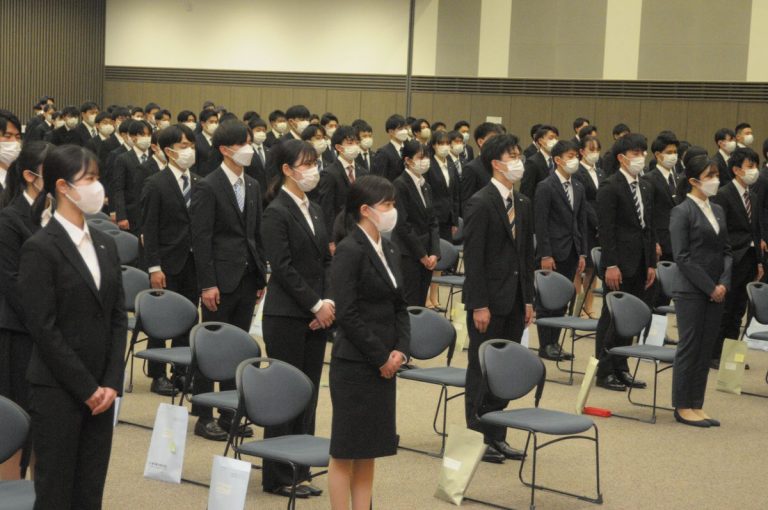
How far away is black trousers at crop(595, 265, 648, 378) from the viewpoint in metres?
8.23

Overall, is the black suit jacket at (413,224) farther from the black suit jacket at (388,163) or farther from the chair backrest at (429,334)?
the black suit jacket at (388,163)

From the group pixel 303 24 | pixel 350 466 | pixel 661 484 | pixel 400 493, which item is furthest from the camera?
pixel 303 24

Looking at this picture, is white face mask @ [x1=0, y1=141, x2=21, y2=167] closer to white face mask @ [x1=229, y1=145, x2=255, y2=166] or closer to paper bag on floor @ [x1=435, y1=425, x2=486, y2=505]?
white face mask @ [x1=229, y1=145, x2=255, y2=166]

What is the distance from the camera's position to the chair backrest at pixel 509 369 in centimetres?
578

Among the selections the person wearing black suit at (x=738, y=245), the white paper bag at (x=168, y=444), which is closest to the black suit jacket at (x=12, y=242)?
the white paper bag at (x=168, y=444)

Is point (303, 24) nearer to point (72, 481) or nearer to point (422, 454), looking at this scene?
point (422, 454)

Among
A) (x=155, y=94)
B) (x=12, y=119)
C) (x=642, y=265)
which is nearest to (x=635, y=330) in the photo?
(x=642, y=265)

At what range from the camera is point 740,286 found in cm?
920

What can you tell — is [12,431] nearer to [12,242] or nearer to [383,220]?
[12,242]

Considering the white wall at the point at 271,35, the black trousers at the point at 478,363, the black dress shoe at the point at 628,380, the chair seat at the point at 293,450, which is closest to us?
the chair seat at the point at 293,450

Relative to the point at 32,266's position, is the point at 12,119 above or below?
above

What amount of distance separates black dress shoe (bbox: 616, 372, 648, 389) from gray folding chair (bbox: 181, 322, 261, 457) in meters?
3.71

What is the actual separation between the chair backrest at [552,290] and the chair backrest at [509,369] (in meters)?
2.53

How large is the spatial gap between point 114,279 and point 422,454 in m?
2.97
